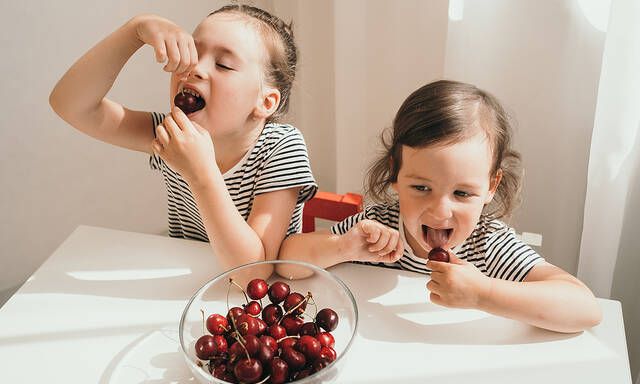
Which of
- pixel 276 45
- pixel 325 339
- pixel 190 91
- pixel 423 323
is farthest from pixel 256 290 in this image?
pixel 276 45

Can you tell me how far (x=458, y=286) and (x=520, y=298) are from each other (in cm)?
9

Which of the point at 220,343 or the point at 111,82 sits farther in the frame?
the point at 111,82

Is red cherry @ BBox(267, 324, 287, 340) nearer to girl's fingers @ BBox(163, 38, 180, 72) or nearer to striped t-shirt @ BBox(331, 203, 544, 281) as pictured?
striped t-shirt @ BBox(331, 203, 544, 281)

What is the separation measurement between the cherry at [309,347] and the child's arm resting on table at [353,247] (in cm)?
17

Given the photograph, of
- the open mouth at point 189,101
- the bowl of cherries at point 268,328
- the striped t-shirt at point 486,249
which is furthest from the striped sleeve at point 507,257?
the open mouth at point 189,101

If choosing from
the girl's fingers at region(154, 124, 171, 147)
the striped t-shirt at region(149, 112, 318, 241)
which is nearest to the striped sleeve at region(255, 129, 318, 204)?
the striped t-shirt at region(149, 112, 318, 241)

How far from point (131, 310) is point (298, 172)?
1.26 ft

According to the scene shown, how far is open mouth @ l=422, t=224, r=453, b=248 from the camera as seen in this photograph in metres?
0.97

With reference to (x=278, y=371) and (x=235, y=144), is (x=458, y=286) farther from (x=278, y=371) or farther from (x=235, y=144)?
(x=235, y=144)

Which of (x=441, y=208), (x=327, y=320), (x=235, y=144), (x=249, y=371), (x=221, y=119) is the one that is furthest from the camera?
(x=235, y=144)

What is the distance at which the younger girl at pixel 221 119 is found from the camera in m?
0.96

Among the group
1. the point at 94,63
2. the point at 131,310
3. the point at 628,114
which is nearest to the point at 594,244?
the point at 628,114

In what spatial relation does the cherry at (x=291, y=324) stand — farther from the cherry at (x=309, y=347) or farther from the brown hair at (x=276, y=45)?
A: the brown hair at (x=276, y=45)

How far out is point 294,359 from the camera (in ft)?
2.41
